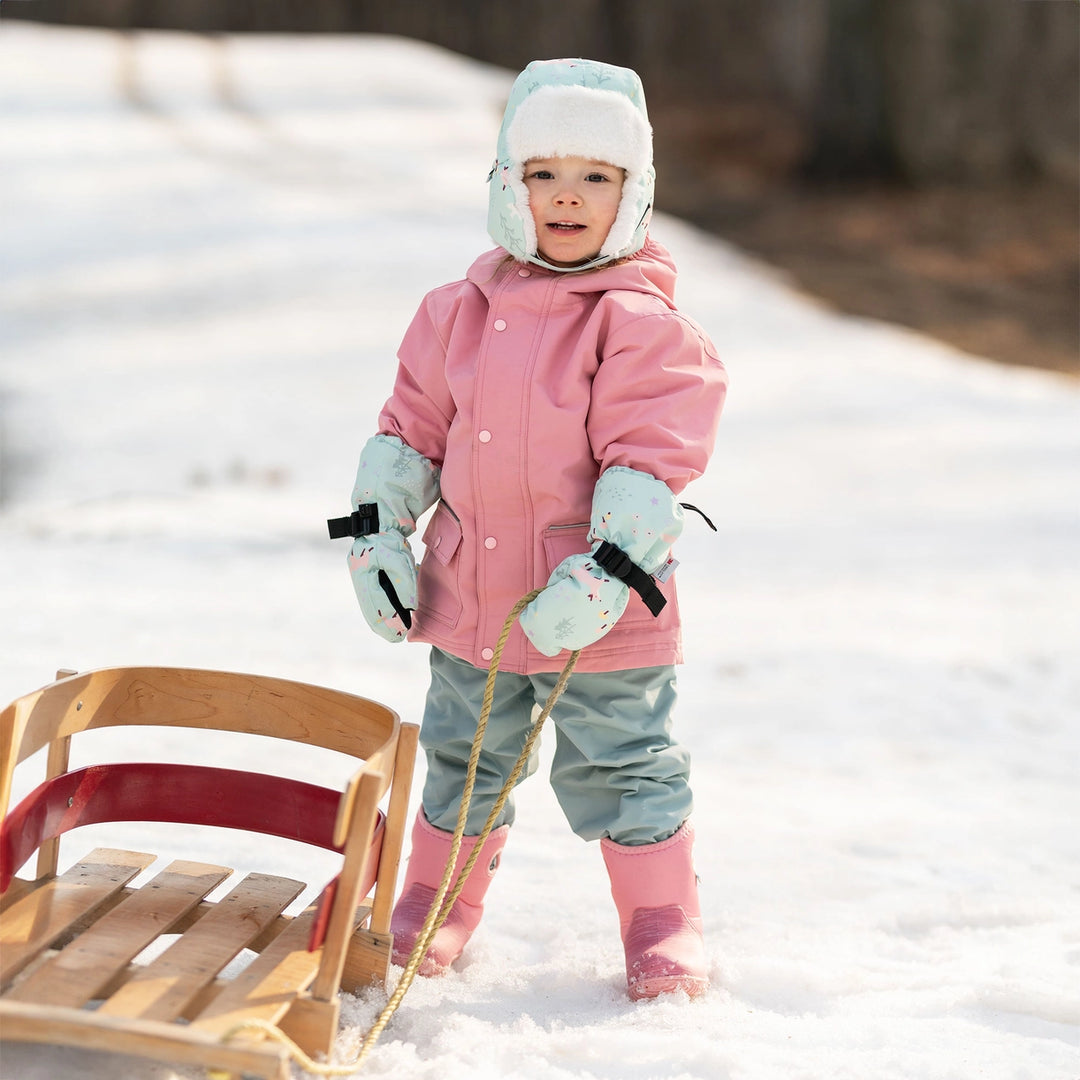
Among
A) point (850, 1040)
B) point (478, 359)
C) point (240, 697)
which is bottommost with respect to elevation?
point (850, 1040)

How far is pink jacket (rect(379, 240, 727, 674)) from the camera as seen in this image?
2.17m

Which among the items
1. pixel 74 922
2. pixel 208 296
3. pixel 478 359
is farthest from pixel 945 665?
pixel 208 296

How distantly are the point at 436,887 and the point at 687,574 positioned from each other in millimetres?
2819

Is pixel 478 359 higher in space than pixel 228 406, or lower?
higher

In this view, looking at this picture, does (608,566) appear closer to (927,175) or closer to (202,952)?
(202,952)

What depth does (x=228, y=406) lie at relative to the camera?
6461 mm

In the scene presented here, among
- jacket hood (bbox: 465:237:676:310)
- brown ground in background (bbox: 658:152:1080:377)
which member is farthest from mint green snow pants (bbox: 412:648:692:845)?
brown ground in background (bbox: 658:152:1080:377)

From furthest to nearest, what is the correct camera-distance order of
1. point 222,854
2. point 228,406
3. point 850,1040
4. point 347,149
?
point 347,149 < point 228,406 < point 222,854 < point 850,1040

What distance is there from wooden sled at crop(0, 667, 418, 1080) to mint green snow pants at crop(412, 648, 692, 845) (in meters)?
0.25

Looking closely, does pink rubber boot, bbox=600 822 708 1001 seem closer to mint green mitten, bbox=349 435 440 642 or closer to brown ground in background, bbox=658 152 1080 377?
mint green mitten, bbox=349 435 440 642

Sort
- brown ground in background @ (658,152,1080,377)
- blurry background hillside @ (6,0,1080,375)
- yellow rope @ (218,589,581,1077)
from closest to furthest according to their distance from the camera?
yellow rope @ (218,589,581,1077)
brown ground in background @ (658,152,1080,377)
blurry background hillside @ (6,0,1080,375)

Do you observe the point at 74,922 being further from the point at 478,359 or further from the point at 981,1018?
the point at 981,1018

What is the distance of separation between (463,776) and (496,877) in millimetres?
515

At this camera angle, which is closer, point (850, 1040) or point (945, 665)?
point (850, 1040)
